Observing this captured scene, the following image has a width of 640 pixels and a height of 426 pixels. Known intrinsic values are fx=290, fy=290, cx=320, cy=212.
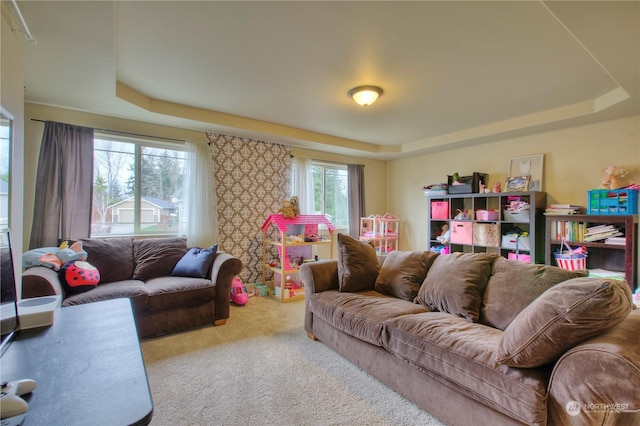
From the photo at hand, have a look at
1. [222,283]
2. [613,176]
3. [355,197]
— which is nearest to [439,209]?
[355,197]

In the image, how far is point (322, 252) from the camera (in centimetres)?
508

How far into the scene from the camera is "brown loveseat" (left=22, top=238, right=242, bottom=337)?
2.56 metres

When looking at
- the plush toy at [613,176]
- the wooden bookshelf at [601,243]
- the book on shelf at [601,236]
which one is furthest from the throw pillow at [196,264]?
the plush toy at [613,176]

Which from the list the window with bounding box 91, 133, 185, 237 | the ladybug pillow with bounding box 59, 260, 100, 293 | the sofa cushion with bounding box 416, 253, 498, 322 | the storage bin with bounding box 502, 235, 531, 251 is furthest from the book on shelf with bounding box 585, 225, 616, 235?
the ladybug pillow with bounding box 59, 260, 100, 293

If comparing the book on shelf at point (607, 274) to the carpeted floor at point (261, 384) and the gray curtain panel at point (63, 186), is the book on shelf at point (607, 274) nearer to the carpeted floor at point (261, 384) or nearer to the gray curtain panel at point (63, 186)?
the carpeted floor at point (261, 384)

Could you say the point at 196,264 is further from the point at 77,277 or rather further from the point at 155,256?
the point at 77,277

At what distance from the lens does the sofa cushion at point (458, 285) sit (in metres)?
2.01

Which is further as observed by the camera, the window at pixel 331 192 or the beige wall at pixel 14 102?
the window at pixel 331 192

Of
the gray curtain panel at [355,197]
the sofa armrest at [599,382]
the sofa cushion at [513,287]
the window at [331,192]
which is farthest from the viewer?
the gray curtain panel at [355,197]

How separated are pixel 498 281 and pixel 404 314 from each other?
2.28ft

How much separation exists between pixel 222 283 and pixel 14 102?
6.71 ft

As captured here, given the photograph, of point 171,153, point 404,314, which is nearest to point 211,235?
point 171,153

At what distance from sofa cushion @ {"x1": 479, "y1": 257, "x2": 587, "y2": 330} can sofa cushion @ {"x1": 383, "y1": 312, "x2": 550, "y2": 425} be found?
0.13 metres

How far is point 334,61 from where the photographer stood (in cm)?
236
